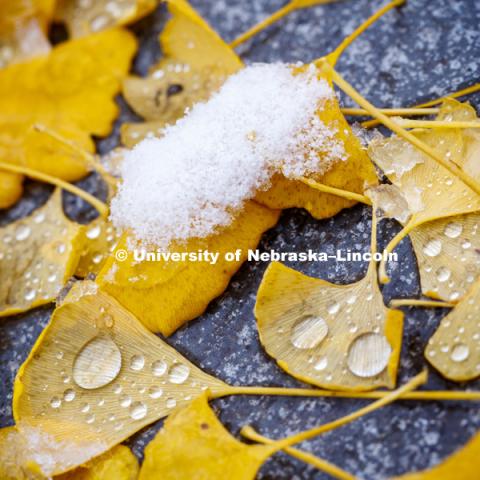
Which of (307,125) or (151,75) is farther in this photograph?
(151,75)

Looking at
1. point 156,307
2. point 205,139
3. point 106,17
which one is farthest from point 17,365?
point 106,17

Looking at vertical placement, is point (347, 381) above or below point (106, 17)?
below

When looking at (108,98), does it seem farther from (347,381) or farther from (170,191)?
(347,381)

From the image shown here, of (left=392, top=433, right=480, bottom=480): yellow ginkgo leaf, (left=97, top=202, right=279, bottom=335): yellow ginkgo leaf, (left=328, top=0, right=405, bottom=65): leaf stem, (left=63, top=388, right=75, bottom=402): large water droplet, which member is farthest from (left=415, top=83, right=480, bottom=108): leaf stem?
(left=63, top=388, right=75, bottom=402): large water droplet

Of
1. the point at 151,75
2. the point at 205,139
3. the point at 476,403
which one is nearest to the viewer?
the point at 476,403

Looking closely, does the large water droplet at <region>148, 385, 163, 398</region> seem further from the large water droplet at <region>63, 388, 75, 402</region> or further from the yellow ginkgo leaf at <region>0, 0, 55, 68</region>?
the yellow ginkgo leaf at <region>0, 0, 55, 68</region>

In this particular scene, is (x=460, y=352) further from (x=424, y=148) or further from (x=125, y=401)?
(x=125, y=401)

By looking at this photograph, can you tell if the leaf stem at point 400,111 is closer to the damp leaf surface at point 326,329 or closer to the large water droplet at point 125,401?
the damp leaf surface at point 326,329
